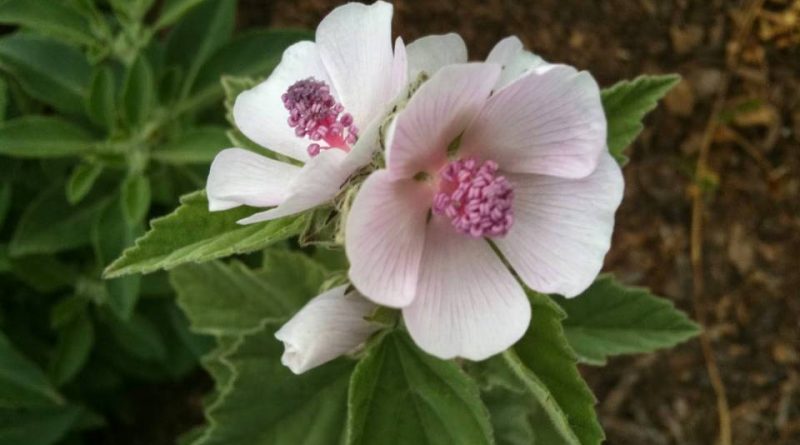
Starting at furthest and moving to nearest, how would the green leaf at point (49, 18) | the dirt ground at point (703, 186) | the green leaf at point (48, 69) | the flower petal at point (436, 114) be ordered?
the dirt ground at point (703, 186), the green leaf at point (48, 69), the green leaf at point (49, 18), the flower petal at point (436, 114)

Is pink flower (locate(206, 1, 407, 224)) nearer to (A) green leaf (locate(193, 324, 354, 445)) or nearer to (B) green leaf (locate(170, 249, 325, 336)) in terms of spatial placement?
(A) green leaf (locate(193, 324, 354, 445))

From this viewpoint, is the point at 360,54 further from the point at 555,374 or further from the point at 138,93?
the point at 138,93

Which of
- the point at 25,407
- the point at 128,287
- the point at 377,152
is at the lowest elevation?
the point at 25,407

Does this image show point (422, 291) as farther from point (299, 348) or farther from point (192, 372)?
point (192, 372)

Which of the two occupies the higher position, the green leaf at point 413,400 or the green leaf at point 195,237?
the green leaf at point 195,237

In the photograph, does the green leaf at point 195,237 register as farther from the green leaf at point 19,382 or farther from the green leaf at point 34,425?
the green leaf at point 34,425

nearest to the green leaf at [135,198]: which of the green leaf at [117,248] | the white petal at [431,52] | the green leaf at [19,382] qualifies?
the green leaf at [117,248]

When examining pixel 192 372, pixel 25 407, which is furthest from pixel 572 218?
pixel 192 372
